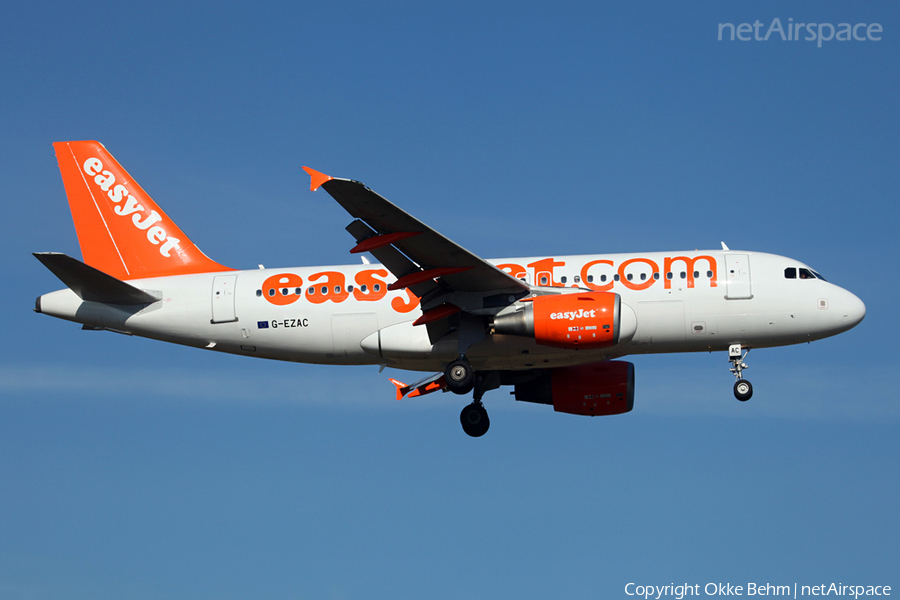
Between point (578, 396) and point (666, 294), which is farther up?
point (666, 294)

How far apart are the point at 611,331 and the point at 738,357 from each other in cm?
519

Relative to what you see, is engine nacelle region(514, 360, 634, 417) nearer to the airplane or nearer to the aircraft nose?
the airplane

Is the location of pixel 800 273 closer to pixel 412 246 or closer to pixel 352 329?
pixel 412 246

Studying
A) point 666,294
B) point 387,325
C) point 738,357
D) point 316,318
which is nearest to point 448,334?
point 387,325

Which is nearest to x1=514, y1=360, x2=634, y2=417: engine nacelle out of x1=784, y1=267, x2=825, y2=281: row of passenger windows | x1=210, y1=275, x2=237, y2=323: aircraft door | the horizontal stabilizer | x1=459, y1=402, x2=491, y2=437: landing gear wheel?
x1=459, y1=402, x2=491, y2=437: landing gear wheel

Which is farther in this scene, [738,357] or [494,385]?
[494,385]

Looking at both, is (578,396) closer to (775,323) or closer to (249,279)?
(775,323)

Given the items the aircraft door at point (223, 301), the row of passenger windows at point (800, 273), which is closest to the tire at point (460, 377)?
the aircraft door at point (223, 301)

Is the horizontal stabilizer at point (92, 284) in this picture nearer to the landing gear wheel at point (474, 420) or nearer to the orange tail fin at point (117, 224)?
the orange tail fin at point (117, 224)

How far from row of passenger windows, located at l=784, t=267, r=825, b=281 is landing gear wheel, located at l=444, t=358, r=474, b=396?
408 inches

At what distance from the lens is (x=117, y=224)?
1417 inches

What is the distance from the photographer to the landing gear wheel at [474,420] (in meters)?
35.3

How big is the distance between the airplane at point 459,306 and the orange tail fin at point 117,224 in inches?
4.3

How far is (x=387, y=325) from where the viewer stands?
32281 mm
